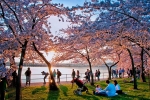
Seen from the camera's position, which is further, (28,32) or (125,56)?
(125,56)

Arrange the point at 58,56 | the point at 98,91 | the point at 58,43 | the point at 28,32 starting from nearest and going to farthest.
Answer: the point at 28,32 → the point at 98,91 → the point at 58,43 → the point at 58,56

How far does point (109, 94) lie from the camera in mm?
18109

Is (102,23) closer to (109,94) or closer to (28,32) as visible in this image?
(28,32)

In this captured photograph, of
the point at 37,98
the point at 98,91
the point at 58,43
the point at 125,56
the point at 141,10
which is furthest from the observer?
the point at 125,56

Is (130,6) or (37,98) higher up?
(130,6)

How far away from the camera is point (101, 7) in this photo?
12.0 meters

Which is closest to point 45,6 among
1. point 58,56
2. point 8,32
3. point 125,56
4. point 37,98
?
point 8,32

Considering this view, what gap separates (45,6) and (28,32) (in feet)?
12.9

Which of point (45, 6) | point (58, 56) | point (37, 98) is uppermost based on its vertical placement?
point (45, 6)

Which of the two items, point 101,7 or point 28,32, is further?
point 28,32

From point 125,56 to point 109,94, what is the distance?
26.5 metres

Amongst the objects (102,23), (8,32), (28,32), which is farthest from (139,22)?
(8,32)

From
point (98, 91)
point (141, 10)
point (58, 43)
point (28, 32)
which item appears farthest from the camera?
point (58, 43)

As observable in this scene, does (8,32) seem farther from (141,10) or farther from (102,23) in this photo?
(141,10)
